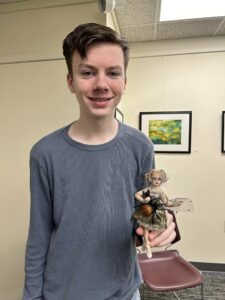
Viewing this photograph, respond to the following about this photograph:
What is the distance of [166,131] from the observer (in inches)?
108

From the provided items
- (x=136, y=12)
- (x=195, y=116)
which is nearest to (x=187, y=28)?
(x=136, y=12)

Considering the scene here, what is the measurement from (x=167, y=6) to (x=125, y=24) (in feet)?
1.43

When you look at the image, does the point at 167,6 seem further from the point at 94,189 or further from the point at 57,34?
the point at 94,189

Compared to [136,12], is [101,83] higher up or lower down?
lower down

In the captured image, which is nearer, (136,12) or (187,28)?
(136,12)

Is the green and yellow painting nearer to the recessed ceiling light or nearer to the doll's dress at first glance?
the recessed ceiling light

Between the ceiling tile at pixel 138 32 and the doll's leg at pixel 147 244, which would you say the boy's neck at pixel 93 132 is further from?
the ceiling tile at pixel 138 32

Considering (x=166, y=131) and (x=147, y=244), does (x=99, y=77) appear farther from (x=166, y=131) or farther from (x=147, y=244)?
(x=166, y=131)

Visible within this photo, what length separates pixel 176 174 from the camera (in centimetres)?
279

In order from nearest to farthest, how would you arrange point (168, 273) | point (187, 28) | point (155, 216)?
1. point (155, 216)
2. point (168, 273)
3. point (187, 28)

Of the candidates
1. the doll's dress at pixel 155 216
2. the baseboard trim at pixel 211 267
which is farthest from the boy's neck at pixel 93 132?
the baseboard trim at pixel 211 267

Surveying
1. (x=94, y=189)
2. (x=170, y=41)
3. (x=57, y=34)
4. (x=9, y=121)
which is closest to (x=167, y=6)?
(x=170, y=41)

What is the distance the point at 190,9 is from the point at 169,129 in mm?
1163

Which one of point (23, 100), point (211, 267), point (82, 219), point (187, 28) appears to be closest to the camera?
point (82, 219)
